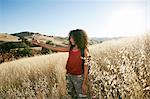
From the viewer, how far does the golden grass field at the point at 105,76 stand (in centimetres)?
418

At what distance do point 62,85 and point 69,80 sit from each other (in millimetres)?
1087

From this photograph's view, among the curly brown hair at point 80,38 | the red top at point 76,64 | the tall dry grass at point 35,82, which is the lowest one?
the tall dry grass at point 35,82

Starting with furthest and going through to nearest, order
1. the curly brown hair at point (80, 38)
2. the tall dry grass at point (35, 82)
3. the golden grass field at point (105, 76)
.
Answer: the tall dry grass at point (35, 82), the curly brown hair at point (80, 38), the golden grass field at point (105, 76)

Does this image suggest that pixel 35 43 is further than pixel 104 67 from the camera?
No

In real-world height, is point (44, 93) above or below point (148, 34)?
below

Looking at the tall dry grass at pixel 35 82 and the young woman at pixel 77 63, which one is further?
the tall dry grass at pixel 35 82

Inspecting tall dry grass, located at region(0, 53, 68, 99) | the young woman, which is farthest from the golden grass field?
the young woman

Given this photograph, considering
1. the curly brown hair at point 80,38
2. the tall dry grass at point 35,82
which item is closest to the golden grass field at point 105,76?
the tall dry grass at point 35,82

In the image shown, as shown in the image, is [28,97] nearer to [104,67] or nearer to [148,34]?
[104,67]

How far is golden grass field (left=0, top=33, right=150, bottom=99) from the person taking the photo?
4.18m

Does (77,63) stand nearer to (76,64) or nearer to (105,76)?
(76,64)

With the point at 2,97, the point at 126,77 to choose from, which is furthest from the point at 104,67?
the point at 2,97

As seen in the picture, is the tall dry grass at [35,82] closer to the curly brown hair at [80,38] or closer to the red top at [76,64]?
the red top at [76,64]

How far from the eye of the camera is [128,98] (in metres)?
4.22
